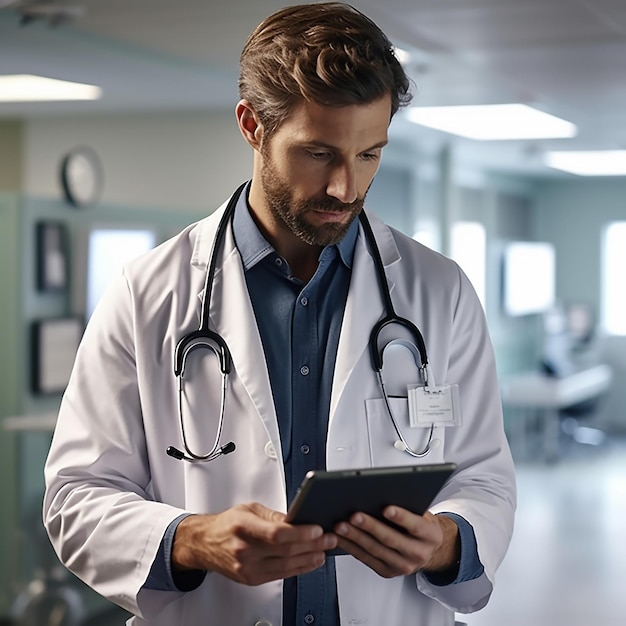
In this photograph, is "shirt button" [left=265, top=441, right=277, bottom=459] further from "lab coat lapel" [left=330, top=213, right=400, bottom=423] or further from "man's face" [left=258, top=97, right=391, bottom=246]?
"man's face" [left=258, top=97, right=391, bottom=246]

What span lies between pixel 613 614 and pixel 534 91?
8.00 ft

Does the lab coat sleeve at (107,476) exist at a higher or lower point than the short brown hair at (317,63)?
lower

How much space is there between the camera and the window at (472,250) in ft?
27.7

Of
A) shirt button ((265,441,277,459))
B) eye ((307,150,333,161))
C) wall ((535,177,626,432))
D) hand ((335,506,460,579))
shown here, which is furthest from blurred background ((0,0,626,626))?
hand ((335,506,460,579))

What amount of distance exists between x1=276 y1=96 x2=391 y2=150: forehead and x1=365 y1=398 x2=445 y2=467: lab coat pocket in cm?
35

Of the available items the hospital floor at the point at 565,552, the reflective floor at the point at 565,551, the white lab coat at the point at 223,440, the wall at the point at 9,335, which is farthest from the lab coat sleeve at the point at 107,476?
the reflective floor at the point at 565,551

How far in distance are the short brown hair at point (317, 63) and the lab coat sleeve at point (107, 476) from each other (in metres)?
0.34

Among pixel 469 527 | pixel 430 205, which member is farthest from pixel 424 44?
pixel 430 205

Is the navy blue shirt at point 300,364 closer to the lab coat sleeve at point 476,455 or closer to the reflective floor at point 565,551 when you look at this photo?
the lab coat sleeve at point 476,455

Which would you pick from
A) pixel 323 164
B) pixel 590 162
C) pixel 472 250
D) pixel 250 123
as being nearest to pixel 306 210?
pixel 323 164

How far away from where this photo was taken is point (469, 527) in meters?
1.35

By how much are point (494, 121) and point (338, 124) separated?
486 cm

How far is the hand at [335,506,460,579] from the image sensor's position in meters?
1.15

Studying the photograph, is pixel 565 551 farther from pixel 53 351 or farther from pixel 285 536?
pixel 285 536
